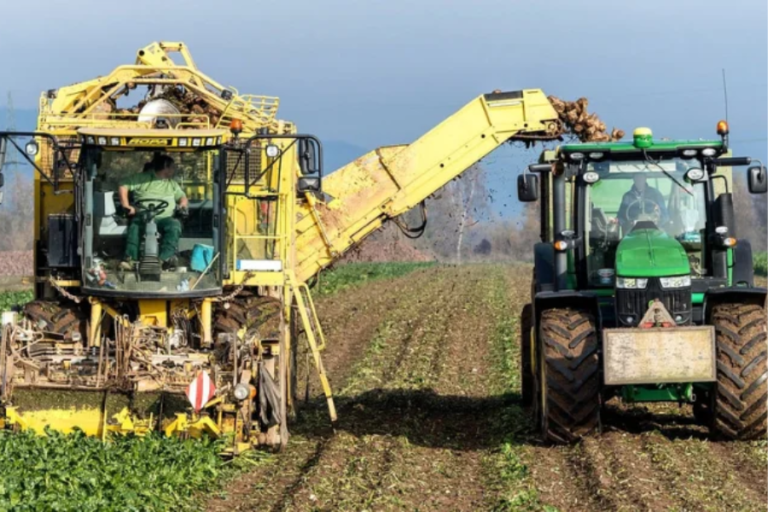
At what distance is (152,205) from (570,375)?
3949mm

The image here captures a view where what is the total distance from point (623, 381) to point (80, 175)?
16.5 ft

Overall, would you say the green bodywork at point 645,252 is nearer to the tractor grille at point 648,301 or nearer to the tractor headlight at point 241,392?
the tractor grille at point 648,301

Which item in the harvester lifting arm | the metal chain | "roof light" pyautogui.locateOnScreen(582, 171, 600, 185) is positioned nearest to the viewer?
"roof light" pyautogui.locateOnScreen(582, 171, 600, 185)

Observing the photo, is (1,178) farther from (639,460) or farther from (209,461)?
(639,460)

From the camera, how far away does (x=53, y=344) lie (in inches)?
438

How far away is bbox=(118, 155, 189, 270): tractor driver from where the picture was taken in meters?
11.1

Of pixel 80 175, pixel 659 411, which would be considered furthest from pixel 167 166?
pixel 659 411

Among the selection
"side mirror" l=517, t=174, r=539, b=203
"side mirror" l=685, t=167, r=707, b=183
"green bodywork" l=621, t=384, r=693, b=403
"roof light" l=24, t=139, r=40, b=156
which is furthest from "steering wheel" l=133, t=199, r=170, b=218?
"side mirror" l=685, t=167, r=707, b=183

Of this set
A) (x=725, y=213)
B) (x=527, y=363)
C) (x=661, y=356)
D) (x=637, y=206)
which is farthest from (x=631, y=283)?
(x=527, y=363)

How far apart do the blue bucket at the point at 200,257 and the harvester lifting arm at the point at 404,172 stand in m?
2.16

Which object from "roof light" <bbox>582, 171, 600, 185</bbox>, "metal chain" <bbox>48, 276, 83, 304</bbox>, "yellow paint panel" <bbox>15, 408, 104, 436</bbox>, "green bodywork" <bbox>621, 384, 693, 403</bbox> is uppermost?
"roof light" <bbox>582, 171, 600, 185</bbox>

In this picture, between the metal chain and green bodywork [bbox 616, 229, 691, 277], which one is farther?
the metal chain

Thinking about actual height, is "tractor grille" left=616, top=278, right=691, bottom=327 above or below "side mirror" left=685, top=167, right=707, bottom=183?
below

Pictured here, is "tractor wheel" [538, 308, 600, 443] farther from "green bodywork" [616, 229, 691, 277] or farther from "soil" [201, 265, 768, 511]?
"green bodywork" [616, 229, 691, 277]
